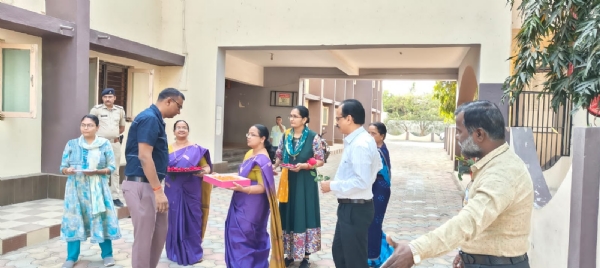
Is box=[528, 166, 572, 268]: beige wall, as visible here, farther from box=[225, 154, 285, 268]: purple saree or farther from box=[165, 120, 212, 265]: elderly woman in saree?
box=[165, 120, 212, 265]: elderly woman in saree

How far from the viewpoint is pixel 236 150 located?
14297 millimetres

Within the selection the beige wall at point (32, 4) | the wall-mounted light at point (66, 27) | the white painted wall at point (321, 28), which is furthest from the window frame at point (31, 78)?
the white painted wall at point (321, 28)

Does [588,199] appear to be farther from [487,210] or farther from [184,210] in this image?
[184,210]

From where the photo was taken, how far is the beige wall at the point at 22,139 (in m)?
6.34

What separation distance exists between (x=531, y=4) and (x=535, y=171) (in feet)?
5.66

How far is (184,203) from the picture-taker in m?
4.49

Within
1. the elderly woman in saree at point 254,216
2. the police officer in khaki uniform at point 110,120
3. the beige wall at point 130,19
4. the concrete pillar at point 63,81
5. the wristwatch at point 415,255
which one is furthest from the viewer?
the beige wall at point 130,19

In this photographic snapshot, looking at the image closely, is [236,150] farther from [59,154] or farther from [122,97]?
[59,154]

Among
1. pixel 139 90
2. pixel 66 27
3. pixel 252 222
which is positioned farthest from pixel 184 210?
pixel 139 90

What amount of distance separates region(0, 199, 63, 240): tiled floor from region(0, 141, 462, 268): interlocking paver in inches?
3.4

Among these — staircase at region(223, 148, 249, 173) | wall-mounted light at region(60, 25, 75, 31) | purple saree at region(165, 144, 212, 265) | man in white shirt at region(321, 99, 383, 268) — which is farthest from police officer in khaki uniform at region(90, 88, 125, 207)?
staircase at region(223, 148, 249, 173)

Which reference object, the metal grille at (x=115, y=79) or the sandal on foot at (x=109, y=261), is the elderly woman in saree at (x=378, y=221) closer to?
the sandal on foot at (x=109, y=261)

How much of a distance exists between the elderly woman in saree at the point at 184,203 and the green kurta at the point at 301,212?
35.7 inches

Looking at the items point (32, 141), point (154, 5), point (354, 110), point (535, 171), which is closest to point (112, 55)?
point (154, 5)
